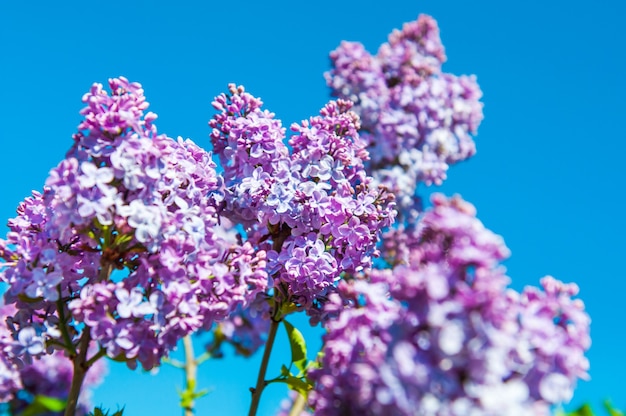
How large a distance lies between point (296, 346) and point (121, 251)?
1.45m

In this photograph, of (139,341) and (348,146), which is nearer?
(139,341)

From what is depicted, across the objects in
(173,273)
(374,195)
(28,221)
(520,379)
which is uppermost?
(374,195)

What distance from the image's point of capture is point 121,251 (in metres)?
3.58

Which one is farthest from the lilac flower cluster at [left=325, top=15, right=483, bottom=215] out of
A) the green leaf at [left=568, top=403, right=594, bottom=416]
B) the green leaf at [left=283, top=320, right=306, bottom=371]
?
the green leaf at [left=568, top=403, right=594, bottom=416]

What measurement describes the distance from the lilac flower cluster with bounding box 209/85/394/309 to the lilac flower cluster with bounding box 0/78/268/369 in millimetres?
452

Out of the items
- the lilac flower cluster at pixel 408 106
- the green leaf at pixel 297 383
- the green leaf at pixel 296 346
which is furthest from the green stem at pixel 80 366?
the lilac flower cluster at pixel 408 106

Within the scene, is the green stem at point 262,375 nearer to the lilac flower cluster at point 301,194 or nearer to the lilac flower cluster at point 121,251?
the lilac flower cluster at point 301,194

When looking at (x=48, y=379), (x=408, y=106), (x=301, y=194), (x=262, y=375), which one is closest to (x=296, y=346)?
(x=262, y=375)

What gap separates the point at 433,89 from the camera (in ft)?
23.7

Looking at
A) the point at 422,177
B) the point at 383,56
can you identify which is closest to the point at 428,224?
the point at 422,177

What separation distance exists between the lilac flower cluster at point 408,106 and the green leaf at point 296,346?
8.10 feet

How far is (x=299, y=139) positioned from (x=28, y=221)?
5.06ft

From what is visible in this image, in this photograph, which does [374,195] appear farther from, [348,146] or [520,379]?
[520,379]

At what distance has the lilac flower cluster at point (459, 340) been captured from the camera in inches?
87.4
